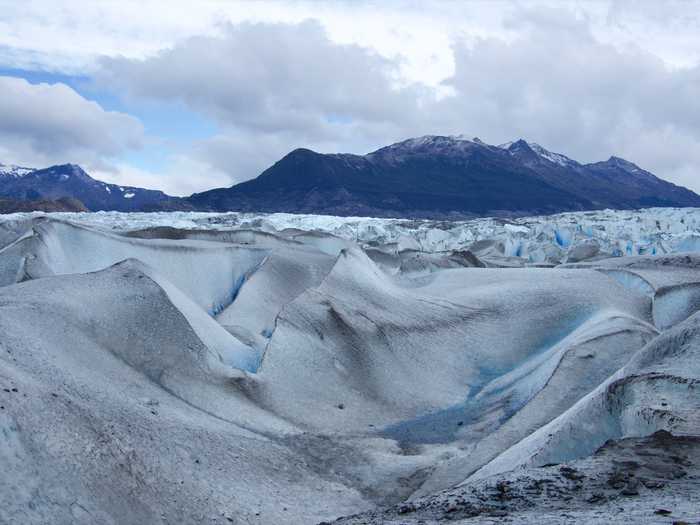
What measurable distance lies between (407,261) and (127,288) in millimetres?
7594

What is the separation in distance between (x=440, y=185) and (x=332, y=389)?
10115 centimetres

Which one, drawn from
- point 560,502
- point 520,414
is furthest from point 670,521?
point 520,414

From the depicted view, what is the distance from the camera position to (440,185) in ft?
349

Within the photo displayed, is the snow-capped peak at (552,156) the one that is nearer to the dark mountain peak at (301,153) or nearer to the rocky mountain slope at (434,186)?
the rocky mountain slope at (434,186)

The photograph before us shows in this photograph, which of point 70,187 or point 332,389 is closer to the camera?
point 332,389

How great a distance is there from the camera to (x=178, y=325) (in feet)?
20.4

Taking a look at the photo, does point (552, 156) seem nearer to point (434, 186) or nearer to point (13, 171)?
point (434, 186)

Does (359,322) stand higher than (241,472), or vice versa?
(359,322)

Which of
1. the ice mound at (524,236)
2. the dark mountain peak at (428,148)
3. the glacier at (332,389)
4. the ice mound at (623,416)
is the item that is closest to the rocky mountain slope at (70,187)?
the dark mountain peak at (428,148)

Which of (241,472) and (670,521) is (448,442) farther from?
(670,521)

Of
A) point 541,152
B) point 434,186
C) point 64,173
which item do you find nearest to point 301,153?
point 434,186

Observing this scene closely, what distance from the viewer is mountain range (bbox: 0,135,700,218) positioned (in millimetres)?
94938

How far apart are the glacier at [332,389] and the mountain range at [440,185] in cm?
6898

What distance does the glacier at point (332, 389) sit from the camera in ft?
11.7
